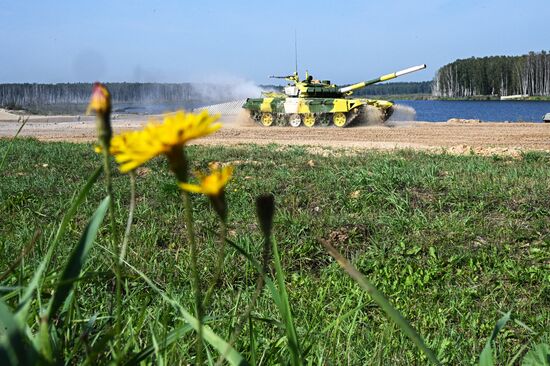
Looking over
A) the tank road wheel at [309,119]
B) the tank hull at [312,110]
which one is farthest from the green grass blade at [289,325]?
the tank road wheel at [309,119]

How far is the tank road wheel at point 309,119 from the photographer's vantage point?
77.8ft

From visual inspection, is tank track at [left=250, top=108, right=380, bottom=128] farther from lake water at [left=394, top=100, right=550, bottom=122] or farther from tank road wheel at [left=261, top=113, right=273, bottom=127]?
lake water at [left=394, top=100, right=550, bottom=122]

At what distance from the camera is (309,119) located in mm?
23797

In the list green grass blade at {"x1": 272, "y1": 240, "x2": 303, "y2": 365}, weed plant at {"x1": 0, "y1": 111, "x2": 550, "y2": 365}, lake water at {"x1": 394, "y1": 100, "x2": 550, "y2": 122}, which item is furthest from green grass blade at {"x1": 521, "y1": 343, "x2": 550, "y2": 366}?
lake water at {"x1": 394, "y1": 100, "x2": 550, "y2": 122}

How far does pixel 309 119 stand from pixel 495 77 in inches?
3207

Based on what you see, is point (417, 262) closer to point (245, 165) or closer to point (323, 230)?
point (323, 230)

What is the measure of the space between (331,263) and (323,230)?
1.88ft

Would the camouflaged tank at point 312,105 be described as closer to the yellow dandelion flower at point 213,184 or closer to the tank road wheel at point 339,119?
the tank road wheel at point 339,119

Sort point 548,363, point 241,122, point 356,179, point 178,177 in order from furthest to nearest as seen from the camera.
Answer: point 241,122
point 356,179
point 548,363
point 178,177

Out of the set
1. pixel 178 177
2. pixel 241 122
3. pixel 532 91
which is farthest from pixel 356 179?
pixel 532 91

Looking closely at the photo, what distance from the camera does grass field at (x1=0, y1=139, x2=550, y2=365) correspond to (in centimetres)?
294

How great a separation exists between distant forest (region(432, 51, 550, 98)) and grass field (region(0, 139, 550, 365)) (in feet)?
298

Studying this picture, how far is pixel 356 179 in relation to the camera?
6473 mm

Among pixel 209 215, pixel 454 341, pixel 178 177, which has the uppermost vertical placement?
pixel 178 177
